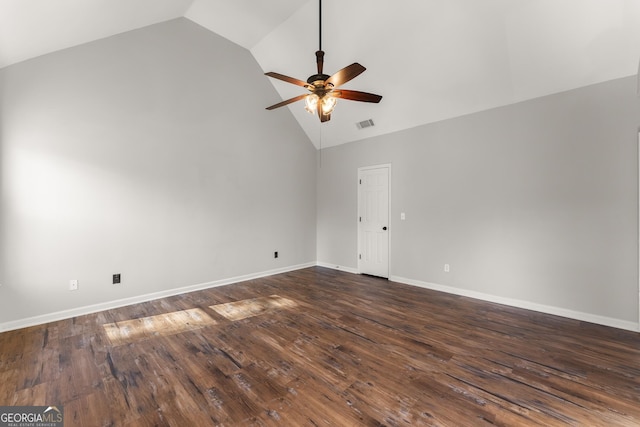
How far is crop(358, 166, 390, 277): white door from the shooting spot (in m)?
5.28

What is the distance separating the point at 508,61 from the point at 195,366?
4641 millimetres

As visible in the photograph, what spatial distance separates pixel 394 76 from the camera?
4.20 m

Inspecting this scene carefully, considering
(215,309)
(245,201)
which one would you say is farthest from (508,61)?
(215,309)

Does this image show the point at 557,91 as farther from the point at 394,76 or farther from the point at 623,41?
the point at 394,76

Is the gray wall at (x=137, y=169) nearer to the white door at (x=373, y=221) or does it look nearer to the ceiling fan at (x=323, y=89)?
the white door at (x=373, y=221)

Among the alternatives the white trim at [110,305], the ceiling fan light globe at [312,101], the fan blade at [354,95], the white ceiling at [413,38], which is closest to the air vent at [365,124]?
the white ceiling at [413,38]

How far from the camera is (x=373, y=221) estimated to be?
548 centimetres

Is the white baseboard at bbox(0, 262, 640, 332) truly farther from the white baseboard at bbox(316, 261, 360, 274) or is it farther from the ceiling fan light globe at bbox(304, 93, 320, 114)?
the ceiling fan light globe at bbox(304, 93, 320, 114)

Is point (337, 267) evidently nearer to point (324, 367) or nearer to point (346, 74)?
point (324, 367)

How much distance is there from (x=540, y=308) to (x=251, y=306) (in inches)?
148

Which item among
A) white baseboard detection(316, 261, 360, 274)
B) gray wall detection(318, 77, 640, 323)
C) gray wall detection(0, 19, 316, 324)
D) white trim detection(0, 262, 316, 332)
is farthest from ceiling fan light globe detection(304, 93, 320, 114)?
white baseboard detection(316, 261, 360, 274)

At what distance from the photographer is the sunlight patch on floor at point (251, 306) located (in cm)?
351

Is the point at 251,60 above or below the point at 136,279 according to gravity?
above

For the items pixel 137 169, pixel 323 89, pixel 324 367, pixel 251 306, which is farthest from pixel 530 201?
pixel 137 169
